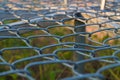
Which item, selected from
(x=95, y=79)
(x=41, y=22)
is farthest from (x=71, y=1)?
(x=95, y=79)

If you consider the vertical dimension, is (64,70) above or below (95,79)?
below

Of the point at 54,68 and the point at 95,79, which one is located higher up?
the point at 95,79

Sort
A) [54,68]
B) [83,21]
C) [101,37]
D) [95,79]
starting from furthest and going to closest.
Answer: [101,37] < [83,21] < [54,68] < [95,79]

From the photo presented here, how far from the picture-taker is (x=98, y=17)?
2.29 m

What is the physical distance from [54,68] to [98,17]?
0.56 m

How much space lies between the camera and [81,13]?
99.2 inches

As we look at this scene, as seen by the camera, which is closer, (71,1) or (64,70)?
(64,70)

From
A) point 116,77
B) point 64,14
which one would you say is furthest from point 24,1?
point 116,77

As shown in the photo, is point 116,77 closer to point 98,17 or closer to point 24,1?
point 98,17

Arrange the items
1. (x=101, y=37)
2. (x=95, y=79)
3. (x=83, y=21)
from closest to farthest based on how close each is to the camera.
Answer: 1. (x=95, y=79)
2. (x=83, y=21)
3. (x=101, y=37)

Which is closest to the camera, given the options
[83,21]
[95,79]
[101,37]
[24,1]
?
[95,79]

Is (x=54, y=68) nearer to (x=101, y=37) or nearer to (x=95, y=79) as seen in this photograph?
(x=101, y=37)

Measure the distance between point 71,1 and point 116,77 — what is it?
98.0 inches

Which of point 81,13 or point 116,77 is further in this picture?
point 81,13
